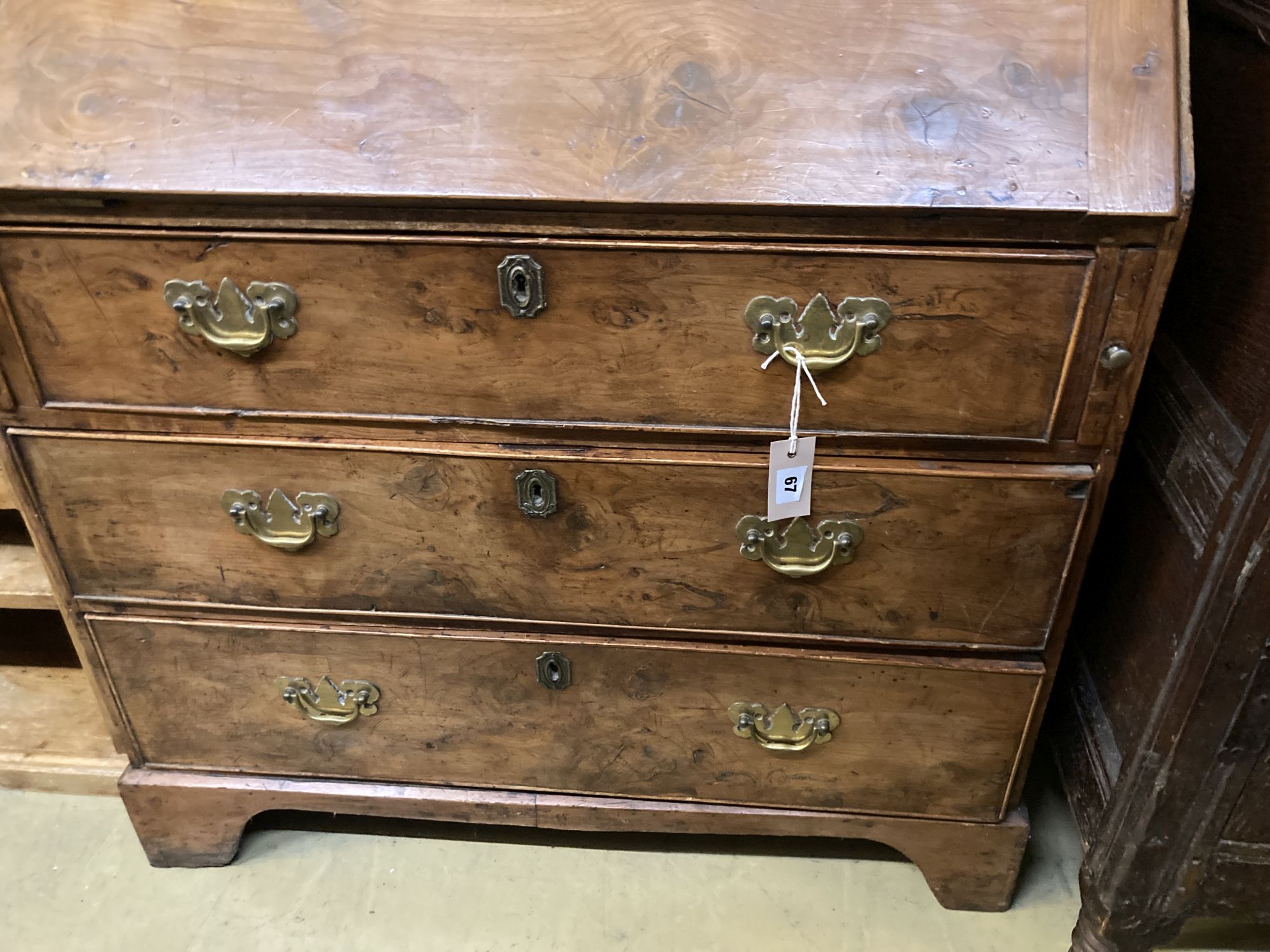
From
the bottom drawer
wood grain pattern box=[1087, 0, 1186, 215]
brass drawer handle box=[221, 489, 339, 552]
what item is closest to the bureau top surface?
wood grain pattern box=[1087, 0, 1186, 215]

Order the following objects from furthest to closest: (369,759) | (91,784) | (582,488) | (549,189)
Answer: (91,784) → (369,759) → (582,488) → (549,189)

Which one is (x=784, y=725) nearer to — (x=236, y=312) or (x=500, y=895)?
(x=500, y=895)

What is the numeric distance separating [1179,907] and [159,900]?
128 cm

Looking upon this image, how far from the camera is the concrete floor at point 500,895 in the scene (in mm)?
1191

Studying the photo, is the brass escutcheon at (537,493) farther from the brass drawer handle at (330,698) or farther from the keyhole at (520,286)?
the brass drawer handle at (330,698)

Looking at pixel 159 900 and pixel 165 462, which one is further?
pixel 159 900

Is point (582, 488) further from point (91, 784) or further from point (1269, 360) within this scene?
point (91, 784)

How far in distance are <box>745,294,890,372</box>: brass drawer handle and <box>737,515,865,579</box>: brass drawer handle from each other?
179 mm

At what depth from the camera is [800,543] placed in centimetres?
95

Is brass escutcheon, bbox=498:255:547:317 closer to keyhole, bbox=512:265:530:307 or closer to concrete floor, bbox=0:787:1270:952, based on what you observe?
keyhole, bbox=512:265:530:307

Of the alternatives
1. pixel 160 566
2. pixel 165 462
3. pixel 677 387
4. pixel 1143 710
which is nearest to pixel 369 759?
pixel 160 566

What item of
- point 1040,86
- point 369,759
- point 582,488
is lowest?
point 369,759

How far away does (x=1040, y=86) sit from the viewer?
0.81 metres

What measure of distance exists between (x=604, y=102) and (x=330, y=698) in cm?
78
